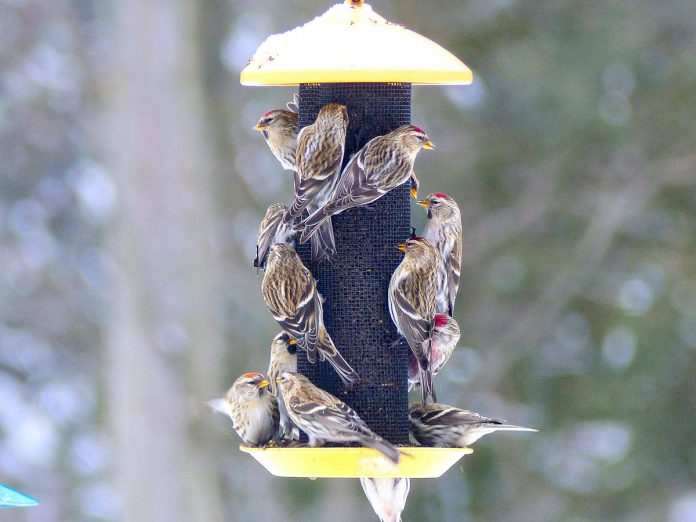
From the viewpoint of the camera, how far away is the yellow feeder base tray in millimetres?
7324

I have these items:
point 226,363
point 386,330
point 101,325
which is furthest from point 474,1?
point 386,330

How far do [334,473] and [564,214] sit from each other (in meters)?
12.6

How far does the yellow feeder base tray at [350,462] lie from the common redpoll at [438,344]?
0.88 meters

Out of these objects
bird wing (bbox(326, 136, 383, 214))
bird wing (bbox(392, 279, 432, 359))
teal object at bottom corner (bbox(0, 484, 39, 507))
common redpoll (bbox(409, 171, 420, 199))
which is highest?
bird wing (bbox(326, 136, 383, 214))

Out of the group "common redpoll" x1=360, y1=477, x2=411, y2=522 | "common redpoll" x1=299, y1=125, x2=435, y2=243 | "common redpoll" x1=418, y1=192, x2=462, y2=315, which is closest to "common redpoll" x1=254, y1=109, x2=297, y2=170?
"common redpoll" x1=299, y1=125, x2=435, y2=243

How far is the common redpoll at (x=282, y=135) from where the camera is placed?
8.50 metres

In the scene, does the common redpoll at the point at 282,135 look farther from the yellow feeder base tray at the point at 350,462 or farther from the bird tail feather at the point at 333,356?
the yellow feeder base tray at the point at 350,462

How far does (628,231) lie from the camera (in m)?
19.4

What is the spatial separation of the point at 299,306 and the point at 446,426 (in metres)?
1.02

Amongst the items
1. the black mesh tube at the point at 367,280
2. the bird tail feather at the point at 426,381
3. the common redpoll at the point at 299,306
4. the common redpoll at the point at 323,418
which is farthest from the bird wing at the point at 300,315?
the bird tail feather at the point at 426,381

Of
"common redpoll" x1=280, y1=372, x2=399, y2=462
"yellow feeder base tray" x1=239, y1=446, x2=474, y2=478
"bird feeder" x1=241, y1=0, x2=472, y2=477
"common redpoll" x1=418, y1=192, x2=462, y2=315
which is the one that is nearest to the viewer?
"yellow feeder base tray" x1=239, y1=446, x2=474, y2=478

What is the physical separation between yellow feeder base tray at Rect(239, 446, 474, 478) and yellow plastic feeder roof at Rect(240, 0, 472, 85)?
169 cm

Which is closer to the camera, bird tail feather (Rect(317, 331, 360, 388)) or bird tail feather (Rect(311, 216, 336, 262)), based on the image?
bird tail feather (Rect(317, 331, 360, 388))

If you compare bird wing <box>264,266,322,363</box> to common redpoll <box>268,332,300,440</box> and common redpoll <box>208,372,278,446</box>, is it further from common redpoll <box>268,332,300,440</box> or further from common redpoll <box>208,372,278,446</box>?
common redpoll <box>208,372,278,446</box>
